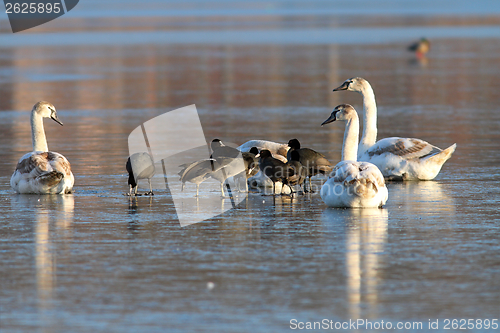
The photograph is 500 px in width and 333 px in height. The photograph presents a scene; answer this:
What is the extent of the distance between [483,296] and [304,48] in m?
47.7

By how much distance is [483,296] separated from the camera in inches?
262

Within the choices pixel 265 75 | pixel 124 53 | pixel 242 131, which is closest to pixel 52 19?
pixel 124 53

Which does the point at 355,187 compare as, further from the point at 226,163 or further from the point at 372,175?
the point at 226,163

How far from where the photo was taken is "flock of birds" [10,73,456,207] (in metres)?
10.3

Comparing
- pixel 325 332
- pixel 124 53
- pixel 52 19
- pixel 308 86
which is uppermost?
pixel 52 19

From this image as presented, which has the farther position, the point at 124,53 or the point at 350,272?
the point at 124,53

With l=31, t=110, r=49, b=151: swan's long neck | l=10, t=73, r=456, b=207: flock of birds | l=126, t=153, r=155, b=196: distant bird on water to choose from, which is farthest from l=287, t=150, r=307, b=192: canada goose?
l=31, t=110, r=49, b=151: swan's long neck

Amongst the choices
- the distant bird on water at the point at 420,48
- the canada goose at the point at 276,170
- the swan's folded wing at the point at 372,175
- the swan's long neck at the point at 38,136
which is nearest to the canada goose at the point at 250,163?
the canada goose at the point at 276,170

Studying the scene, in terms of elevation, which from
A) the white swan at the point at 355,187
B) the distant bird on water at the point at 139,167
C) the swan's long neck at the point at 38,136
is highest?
the swan's long neck at the point at 38,136

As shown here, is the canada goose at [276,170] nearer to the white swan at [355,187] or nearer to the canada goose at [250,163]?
the canada goose at [250,163]

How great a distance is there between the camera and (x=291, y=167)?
37.4 ft

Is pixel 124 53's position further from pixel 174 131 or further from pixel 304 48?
pixel 174 131

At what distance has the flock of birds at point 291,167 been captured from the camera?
10.3 metres

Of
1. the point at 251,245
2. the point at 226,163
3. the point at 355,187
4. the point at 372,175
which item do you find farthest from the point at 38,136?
the point at 251,245
